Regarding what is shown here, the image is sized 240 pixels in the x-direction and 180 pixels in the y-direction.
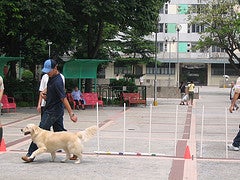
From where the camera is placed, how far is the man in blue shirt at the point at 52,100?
28.8 feet

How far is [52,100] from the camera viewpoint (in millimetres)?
8930

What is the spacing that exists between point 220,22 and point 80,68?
24.8 metres

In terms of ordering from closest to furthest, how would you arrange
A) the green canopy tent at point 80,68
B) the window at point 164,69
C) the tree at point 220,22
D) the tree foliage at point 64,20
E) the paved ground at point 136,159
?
the paved ground at point 136,159, the tree foliage at point 64,20, the green canopy tent at point 80,68, the tree at point 220,22, the window at point 164,69

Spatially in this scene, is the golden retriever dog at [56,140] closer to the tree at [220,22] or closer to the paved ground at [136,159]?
the paved ground at [136,159]

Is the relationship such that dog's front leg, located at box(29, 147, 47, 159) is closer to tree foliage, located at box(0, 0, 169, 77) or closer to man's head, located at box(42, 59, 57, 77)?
man's head, located at box(42, 59, 57, 77)

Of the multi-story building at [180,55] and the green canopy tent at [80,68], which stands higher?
the multi-story building at [180,55]

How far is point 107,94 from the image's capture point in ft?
96.3

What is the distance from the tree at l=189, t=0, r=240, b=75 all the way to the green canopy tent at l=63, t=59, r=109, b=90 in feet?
76.4

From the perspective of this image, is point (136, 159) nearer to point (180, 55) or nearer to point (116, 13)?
point (116, 13)

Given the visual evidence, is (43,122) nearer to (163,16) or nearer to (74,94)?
(74,94)

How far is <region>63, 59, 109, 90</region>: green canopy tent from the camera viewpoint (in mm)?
24491

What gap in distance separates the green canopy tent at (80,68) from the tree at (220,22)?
2329cm

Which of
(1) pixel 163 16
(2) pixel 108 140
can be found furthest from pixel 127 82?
(1) pixel 163 16

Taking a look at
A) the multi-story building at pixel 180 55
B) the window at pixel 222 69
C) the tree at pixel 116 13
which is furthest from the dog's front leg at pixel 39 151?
A: the window at pixel 222 69
